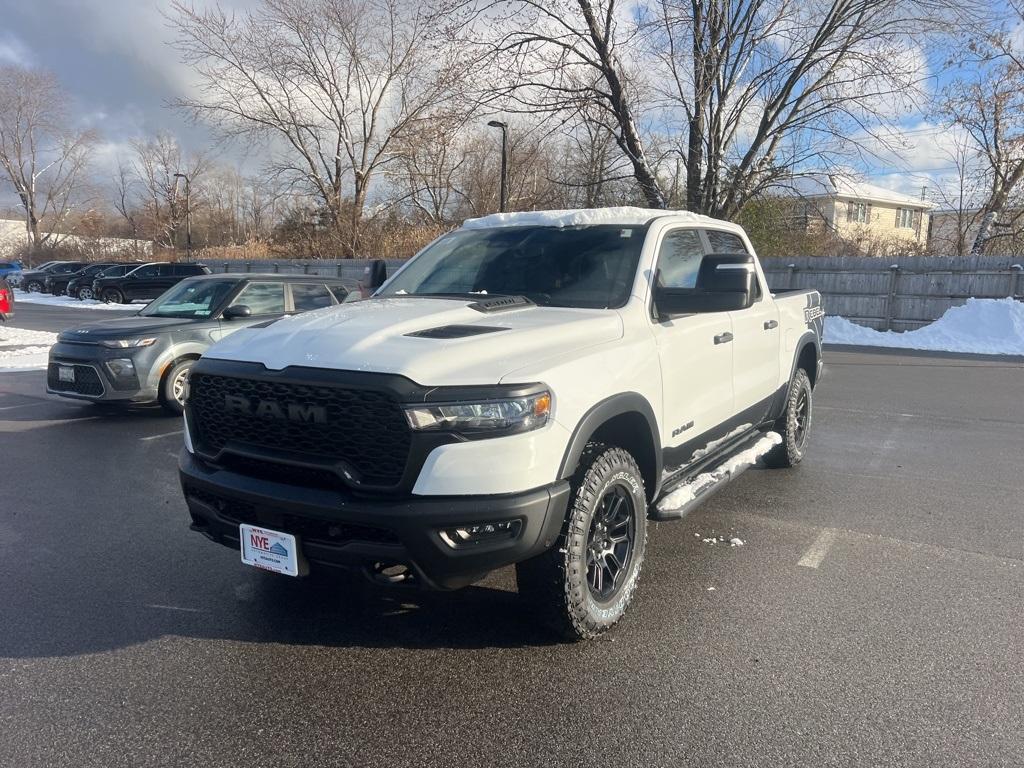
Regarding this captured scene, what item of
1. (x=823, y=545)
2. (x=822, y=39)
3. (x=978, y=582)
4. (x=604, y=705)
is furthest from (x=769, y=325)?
(x=822, y=39)

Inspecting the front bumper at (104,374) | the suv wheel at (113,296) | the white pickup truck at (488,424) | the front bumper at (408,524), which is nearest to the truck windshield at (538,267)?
the white pickup truck at (488,424)

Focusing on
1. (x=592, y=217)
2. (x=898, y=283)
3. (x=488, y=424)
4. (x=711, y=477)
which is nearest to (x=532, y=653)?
(x=488, y=424)

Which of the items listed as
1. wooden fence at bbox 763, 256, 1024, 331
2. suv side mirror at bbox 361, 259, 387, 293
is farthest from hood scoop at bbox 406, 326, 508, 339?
wooden fence at bbox 763, 256, 1024, 331

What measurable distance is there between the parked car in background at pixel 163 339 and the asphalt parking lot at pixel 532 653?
2.77m

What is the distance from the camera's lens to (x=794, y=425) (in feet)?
20.4

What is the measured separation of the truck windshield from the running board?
1.06 metres

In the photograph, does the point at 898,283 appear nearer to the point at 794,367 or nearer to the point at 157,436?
the point at 794,367

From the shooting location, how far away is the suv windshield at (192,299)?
895 centimetres

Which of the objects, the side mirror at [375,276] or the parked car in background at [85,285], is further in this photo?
the parked car in background at [85,285]

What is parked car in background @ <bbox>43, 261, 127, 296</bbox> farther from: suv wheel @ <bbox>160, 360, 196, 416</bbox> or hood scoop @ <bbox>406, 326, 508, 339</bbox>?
hood scoop @ <bbox>406, 326, 508, 339</bbox>

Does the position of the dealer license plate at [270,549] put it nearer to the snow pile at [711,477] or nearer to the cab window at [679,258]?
the snow pile at [711,477]

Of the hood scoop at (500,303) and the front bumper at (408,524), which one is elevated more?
the hood scoop at (500,303)

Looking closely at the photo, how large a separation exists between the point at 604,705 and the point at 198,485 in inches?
76.1

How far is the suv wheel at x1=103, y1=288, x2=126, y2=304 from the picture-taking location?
3131 centimetres
